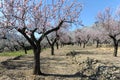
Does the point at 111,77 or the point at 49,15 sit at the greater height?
the point at 49,15

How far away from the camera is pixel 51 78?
1432 cm

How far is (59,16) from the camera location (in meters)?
17.0

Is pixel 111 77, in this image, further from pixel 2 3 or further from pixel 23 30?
pixel 2 3

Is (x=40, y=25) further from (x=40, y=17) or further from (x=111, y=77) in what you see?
(x=111, y=77)

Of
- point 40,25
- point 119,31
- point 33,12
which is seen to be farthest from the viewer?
point 119,31

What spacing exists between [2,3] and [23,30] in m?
2.05

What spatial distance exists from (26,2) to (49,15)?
8.70 feet

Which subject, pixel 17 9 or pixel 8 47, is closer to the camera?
pixel 17 9

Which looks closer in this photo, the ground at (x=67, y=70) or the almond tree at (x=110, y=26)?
the ground at (x=67, y=70)

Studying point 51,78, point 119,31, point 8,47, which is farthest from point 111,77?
point 8,47

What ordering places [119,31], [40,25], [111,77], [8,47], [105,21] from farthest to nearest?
[8,47] < [105,21] < [119,31] < [40,25] < [111,77]

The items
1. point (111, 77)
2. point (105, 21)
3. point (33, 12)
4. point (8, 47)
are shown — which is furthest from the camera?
point (8, 47)

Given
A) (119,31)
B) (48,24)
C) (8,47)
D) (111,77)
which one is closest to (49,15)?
(48,24)

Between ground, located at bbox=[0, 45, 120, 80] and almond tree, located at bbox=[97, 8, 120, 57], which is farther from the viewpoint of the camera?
almond tree, located at bbox=[97, 8, 120, 57]
